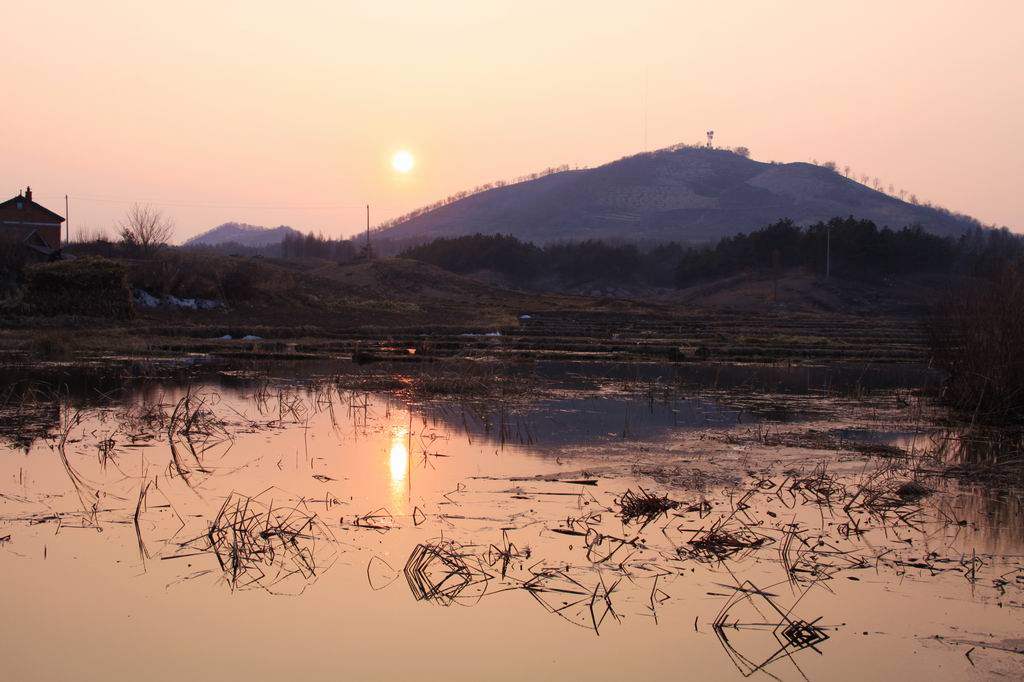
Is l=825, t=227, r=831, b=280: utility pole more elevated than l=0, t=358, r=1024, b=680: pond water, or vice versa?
l=825, t=227, r=831, b=280: utility pole

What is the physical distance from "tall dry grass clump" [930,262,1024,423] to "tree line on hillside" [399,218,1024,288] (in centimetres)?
4319

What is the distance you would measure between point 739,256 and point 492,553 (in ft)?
244

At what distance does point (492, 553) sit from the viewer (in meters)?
7.05

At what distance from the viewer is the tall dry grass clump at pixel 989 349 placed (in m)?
14.9

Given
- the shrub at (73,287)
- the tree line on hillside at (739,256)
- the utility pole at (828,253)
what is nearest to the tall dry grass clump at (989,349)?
the shrub at (73,287)

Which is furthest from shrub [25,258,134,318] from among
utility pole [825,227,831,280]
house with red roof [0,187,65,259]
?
utility pole [825,227,831,280]

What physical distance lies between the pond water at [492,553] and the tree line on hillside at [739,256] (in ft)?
173

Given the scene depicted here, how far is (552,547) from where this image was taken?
7.23m

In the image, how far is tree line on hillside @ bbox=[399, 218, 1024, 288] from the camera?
237ft

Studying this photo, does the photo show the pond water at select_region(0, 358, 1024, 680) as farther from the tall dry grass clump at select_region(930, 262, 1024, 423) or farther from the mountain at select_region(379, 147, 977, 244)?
the mountain at select_region(379, 147, 977, 244)

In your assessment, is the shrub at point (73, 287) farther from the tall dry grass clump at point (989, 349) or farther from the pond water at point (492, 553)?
the tall dry grass clump at point (989, 349)

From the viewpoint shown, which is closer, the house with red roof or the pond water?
the pond water

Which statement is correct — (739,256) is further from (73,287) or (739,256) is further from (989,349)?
(989,349)

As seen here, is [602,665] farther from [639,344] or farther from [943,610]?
[639,344]
